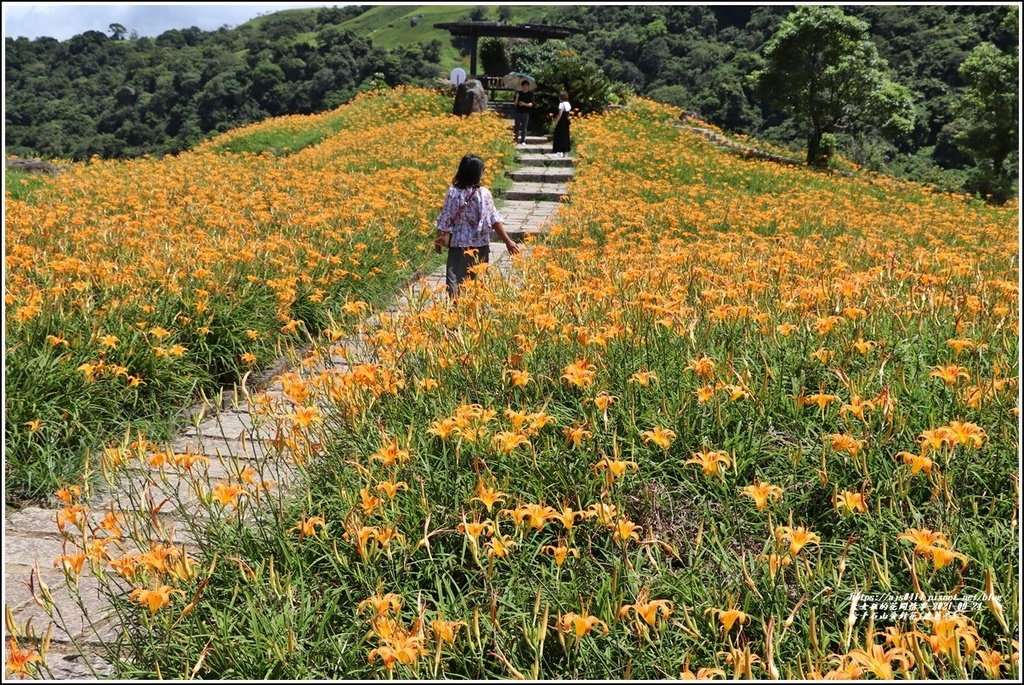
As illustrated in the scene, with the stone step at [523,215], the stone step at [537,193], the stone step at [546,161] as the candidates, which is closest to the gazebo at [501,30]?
the stone step at [546,161]

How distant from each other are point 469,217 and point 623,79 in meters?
35.6

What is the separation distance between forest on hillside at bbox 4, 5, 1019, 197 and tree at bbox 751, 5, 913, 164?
408 mm

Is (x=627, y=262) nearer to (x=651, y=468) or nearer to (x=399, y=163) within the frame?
(x=651, y=468)

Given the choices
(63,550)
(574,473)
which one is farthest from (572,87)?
(63,550)

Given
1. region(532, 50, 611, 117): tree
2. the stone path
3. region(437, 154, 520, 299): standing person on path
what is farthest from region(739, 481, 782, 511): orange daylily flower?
region(532, 50, 611, 117): tree

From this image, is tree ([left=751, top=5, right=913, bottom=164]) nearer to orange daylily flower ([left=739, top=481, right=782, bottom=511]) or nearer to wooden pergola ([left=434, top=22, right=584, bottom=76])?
wooden pergola ([left=434, top=22, right=584, bottom=76])

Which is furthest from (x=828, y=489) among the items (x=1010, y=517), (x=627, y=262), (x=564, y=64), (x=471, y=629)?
(x=564, y=64)

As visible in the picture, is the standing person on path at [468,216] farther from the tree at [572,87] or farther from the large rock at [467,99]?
the large rock at [467,99]

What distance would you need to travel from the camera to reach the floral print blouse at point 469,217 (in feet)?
17.2

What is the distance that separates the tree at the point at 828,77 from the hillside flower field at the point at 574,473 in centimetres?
1321

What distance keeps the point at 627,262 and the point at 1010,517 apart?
259 cm

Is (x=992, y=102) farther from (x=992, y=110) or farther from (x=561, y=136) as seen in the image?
(x=561, y=136)

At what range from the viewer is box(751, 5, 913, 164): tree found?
1580 cm

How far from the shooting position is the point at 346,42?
44469 mm
